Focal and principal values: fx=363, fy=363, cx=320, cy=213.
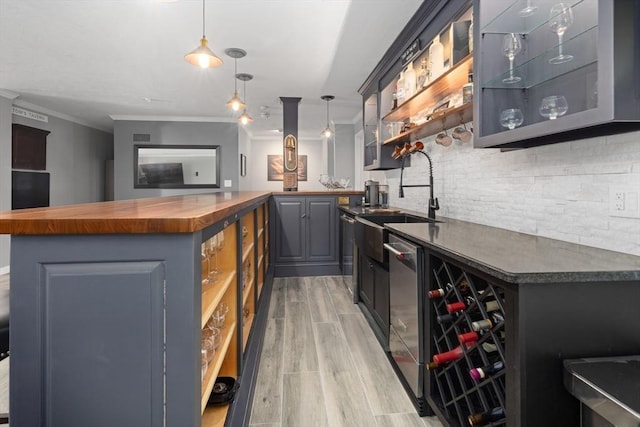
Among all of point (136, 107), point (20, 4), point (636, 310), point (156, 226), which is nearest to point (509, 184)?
point (636, 310)

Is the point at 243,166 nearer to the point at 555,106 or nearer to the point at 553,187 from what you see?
the point at 553,187

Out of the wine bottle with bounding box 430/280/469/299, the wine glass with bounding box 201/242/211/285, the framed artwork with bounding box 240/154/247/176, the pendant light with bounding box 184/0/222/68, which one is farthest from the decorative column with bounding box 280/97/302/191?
the wine bottle with bounding box 430/280/469/299

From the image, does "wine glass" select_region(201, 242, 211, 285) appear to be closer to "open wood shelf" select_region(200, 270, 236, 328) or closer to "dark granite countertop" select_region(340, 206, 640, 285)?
"open wood shelf" select_region(200, 270, 236, 328)

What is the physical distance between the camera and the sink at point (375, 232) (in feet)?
7.69

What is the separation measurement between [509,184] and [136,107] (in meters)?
5.86

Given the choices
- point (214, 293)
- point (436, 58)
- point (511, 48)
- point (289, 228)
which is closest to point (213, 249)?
point (214, 293)

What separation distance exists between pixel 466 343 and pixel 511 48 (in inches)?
51.4

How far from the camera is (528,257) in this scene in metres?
1.21

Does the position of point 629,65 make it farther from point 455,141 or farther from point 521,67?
point 455,141

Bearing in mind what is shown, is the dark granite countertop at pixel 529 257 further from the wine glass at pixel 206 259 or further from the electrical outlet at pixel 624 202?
the wine glass at pixel 206 259

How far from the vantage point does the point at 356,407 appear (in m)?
1.83

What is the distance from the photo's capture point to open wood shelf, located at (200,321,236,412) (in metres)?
1.23

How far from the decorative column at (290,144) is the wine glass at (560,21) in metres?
4.05

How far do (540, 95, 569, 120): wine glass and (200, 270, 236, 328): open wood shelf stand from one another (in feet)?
4.90
